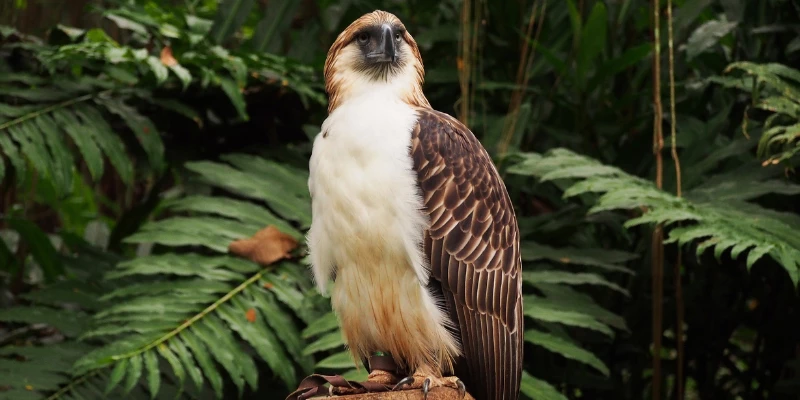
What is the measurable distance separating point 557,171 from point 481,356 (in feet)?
4.47

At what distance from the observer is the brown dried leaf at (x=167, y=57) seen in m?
4.80

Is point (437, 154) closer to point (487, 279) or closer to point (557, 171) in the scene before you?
point (487, 279)

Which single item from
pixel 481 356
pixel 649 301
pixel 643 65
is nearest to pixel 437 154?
pixel 481 356

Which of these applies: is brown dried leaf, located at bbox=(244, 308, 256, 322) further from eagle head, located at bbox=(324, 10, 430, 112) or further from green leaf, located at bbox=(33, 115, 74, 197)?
eagle head, located at bbox=(324, 10, 430, 112)

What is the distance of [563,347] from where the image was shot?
4070 mm

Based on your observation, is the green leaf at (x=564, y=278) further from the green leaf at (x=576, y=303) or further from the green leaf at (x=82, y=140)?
the green leaf at (x=82, y=140)

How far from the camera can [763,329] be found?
16.7 feet

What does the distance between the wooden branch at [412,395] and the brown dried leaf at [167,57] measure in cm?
256

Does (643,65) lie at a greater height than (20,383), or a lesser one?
greater

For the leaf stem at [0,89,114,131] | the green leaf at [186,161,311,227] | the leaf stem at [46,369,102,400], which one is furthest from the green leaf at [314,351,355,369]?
the leaf stem at [0,89,114,131]

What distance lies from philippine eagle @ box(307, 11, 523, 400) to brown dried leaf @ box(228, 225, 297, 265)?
4.47 feet

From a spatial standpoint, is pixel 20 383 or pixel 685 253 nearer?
pixel 20 383

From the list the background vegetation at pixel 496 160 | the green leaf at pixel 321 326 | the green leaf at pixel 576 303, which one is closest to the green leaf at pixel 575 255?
the background vegetation at pixel 496 160

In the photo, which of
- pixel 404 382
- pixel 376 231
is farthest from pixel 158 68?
pixel 404 382
